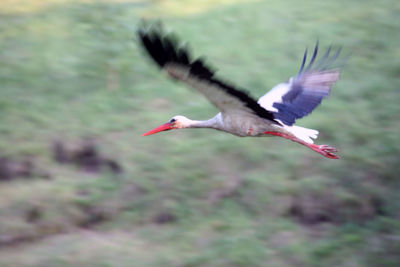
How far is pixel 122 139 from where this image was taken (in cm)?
841

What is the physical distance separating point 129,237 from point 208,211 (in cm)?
103

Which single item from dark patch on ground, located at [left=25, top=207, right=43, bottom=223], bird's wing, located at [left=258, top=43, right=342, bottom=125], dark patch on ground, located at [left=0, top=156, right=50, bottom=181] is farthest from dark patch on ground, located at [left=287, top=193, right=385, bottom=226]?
dark patch on ground, located at [left=0, top=156, right=50, bottom=181]

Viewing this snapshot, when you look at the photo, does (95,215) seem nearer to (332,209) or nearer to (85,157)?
(85,157)

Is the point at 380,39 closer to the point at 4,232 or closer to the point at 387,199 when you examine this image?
the point at 387,199

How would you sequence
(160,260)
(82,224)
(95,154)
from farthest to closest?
(95,154), (82,224), (160,260)

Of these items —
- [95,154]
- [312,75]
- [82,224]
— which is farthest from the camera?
[95,154]

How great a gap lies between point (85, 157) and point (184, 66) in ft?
14.3

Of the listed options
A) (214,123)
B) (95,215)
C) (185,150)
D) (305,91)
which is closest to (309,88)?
(305,91)

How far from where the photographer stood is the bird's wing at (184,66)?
3998 mm

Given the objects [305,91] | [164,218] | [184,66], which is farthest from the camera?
[164,218]

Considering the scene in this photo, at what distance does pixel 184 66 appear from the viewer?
4.22 m

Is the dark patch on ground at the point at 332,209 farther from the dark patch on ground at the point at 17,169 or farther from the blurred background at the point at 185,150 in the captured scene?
the dark patch on ground at the point at 17,169

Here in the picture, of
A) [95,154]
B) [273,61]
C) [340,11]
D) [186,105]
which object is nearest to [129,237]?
[95,154]

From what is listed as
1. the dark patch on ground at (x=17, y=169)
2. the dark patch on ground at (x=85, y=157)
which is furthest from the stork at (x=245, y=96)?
the dark patch on ground at (x=17, y=169)
